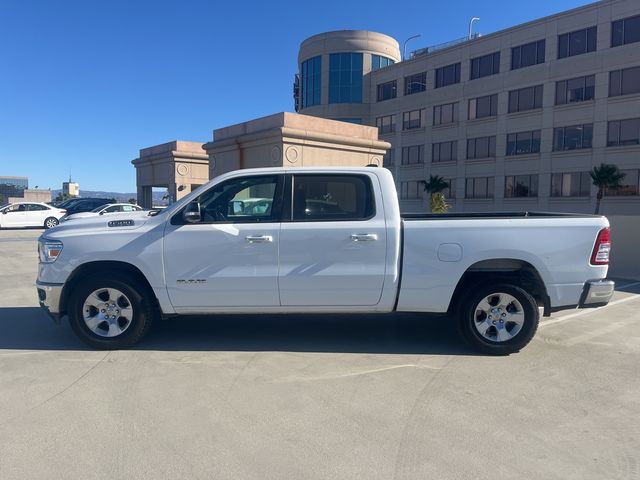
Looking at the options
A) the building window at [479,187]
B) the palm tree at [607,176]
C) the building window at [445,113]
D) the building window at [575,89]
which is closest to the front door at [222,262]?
the palm tree at [607,176]

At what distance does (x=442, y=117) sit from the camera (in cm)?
4816

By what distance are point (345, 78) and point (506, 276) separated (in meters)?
51.6

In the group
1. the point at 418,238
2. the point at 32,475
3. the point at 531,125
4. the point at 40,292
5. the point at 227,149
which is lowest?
the point at 32,475

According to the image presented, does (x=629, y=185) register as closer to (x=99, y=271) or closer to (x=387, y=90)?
(x=387, y=90)

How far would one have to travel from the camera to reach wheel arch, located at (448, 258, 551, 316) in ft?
17.3

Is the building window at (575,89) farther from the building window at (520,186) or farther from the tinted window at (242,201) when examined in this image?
the tinted window at (242,201)

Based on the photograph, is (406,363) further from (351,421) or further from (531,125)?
(531,125)

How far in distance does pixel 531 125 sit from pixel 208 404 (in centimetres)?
4338

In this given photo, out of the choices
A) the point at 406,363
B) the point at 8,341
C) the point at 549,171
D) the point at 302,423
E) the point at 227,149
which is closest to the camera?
the point at 302,423

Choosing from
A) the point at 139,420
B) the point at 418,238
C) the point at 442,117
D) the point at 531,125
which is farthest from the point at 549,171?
the point at 139,420

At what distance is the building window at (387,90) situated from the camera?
51750mm

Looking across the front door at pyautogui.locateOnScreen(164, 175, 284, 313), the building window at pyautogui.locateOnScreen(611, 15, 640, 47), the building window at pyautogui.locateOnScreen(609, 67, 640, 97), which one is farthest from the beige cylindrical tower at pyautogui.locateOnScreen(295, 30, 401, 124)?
the front door at pyautogui.locateOnScreen(164, 175, 284, 313)

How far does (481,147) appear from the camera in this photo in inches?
1780

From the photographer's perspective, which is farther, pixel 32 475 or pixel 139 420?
pixel 139 420
